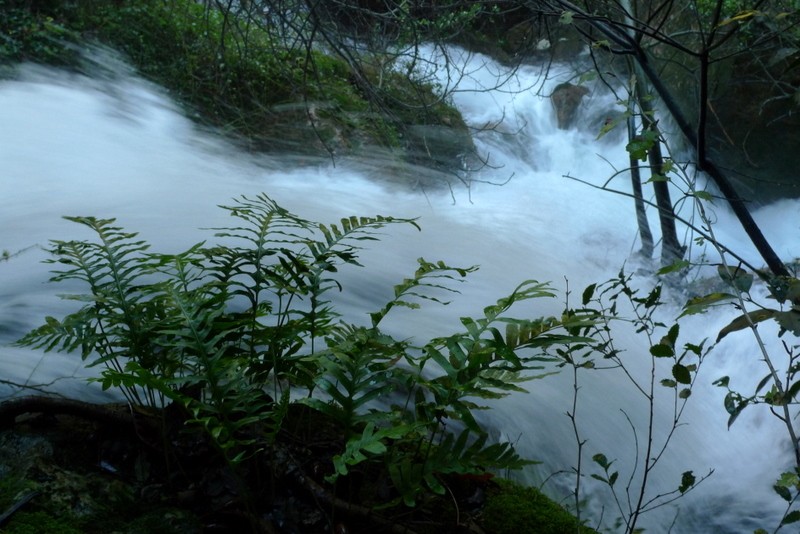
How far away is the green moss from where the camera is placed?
213cm

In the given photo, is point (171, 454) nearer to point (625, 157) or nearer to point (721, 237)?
point (721, 237)

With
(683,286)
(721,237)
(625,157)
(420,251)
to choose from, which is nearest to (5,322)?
(420,251)

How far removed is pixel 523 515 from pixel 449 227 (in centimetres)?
415

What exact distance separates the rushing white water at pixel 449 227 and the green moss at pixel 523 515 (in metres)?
0.60

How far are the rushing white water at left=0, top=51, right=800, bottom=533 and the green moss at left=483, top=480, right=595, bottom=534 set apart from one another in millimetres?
597

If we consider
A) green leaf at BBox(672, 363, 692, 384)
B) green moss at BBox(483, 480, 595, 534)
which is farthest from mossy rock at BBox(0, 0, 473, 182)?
green leaf at BBox(672, 363, 692, 384)

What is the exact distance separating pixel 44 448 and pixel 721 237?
22.2 ft

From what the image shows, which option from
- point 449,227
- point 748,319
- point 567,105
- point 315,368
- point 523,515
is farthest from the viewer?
point 567,105

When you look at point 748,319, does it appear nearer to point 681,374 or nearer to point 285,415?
point 681,374

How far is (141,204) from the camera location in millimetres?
5070

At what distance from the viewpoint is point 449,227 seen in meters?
6.20

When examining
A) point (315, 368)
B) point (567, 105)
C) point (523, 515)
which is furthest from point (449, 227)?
point (315, 368)

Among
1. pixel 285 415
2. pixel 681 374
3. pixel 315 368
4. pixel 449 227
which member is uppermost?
pixel 681 374

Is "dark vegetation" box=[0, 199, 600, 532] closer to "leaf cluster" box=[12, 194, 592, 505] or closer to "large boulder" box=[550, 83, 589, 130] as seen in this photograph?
"leaf cluster" box=[12, 194, 592, 505]
